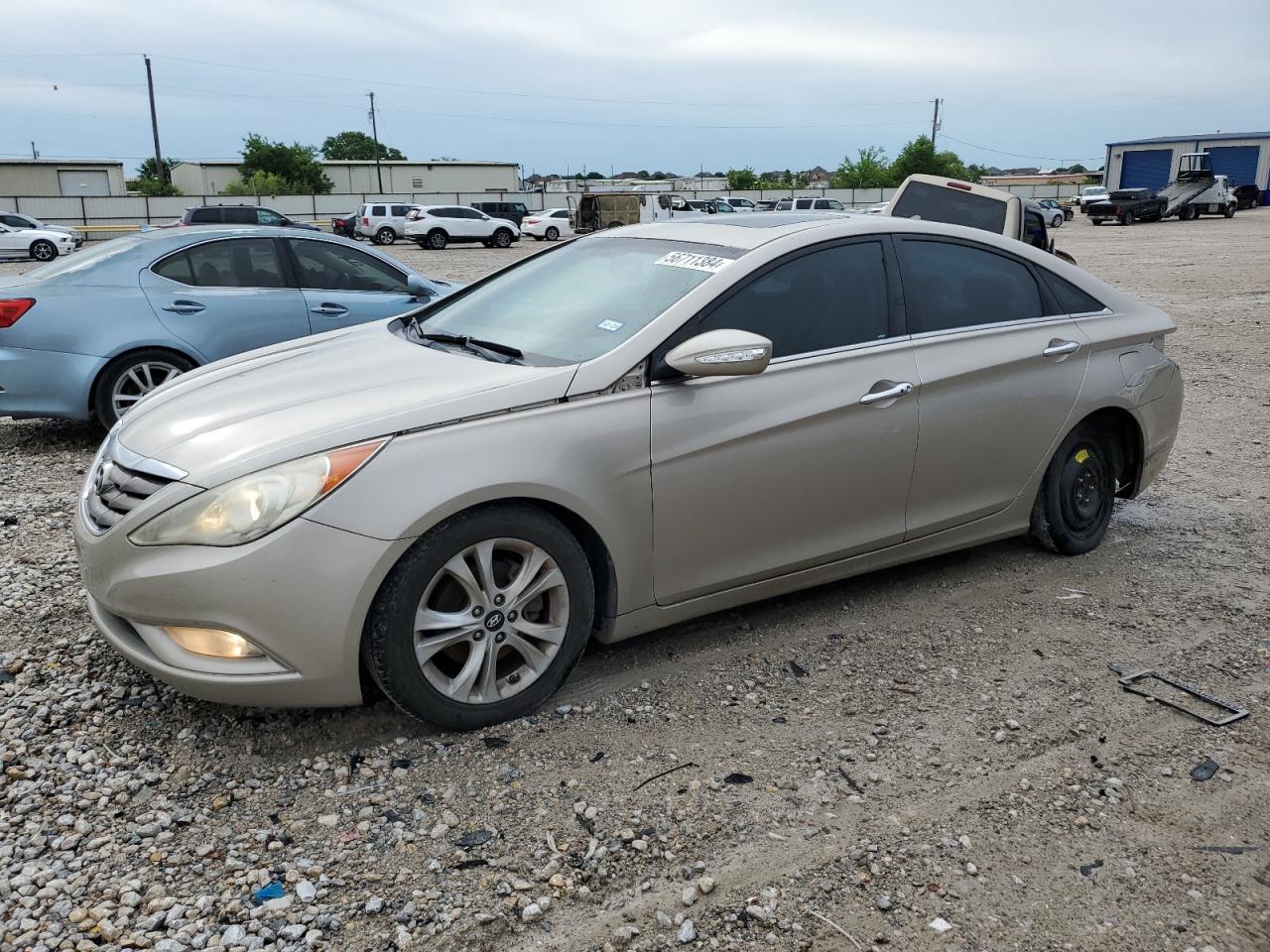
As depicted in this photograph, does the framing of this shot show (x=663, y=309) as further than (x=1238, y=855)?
Yes

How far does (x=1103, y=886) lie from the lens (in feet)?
9.02

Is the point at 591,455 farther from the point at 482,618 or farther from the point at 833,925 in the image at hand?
the point at 833,925

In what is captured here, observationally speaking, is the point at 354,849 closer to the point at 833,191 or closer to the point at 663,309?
the point at 663,309

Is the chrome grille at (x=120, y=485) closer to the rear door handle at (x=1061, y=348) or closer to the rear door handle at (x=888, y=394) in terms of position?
the rear door handle at (x=888, y=394)

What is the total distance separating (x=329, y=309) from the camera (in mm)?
7797

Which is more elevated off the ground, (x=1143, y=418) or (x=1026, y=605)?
(x=1143, y=418)

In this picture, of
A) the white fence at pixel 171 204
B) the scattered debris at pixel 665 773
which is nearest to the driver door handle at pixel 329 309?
the scattered debris at pixel 665 773

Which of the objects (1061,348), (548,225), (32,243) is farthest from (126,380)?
(548,225)

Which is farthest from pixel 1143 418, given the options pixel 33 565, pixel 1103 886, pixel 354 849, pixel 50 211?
pixel 50 211

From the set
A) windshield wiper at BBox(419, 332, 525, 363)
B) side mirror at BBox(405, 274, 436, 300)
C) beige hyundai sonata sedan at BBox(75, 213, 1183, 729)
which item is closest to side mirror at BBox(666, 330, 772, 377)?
beige hyundai sonata sedan at BBox(75, 213, 1183, 729)

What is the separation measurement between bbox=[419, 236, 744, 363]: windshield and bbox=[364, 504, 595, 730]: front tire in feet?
2.38

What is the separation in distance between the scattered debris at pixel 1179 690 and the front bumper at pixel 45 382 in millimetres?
6241

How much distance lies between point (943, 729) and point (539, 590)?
4.64 ft

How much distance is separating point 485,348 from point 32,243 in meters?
33.7
